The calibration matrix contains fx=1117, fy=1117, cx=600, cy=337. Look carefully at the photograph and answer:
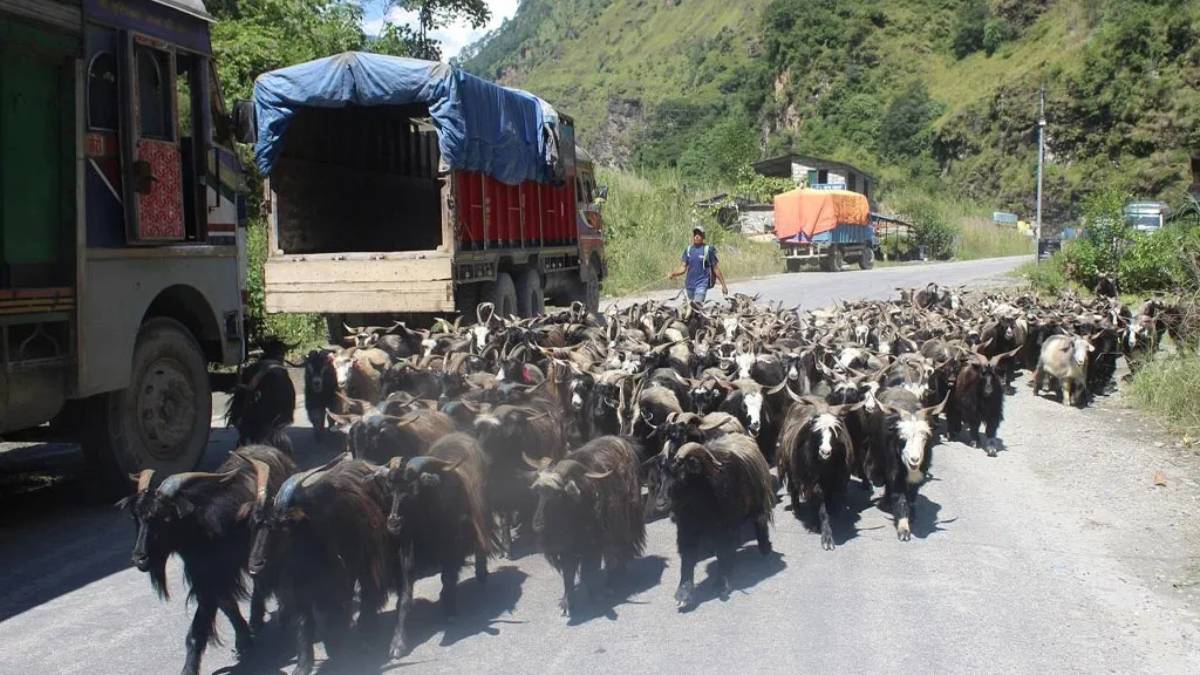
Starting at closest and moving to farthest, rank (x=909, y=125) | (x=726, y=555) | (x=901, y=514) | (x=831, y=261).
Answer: (x=726, y=555), (x=901, y=514), (x=831, y=261), (x=909, y=125)

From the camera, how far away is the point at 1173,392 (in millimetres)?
11383

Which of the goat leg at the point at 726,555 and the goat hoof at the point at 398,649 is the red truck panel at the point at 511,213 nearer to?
the goat leg at the point at 726,555

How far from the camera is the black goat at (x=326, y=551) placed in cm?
502

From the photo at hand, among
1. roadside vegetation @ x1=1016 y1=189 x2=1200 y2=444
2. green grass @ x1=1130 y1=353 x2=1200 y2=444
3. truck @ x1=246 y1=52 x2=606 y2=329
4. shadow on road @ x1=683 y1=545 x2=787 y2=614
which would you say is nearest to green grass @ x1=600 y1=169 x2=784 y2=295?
roadside vegetation @ x1=1016 y1=189 x2=1200 y2=444

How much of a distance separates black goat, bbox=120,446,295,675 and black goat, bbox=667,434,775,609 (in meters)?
2.18

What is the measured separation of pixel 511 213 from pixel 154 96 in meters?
7.38

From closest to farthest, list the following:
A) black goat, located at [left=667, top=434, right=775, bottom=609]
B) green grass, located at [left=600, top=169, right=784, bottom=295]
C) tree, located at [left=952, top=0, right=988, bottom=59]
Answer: black goat, located at [left=667, top=434, right=775, bottom=609] < green grass, located at [left=600, top=169, right=784, bottom=295] < tree, located at [left=952, top=0, right=988, bottom=59]

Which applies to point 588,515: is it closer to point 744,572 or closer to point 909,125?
point 744,572

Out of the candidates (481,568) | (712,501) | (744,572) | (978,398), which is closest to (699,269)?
(978,398)

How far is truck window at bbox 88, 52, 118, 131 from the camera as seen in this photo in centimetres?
765

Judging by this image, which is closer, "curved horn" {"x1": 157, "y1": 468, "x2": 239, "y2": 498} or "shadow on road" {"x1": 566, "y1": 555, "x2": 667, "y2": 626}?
"curved horn" {"x1": 157, "y1": 468, "x2": 239, "y2": 498}

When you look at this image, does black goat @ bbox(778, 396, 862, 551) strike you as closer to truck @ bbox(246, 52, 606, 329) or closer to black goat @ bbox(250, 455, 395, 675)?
black goat @ bbox(250, 455, 395, 675)

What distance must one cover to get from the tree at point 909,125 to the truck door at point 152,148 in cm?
6239

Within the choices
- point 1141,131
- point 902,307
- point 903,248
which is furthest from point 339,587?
point 1141,131
